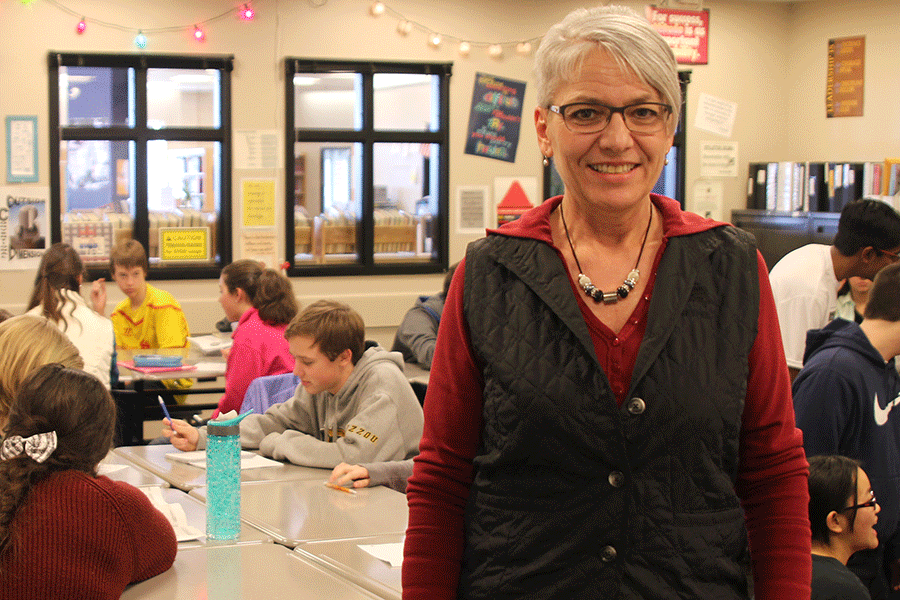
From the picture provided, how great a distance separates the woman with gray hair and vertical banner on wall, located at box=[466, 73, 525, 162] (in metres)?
6.35

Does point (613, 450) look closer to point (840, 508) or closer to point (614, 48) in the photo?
point (614, 48)

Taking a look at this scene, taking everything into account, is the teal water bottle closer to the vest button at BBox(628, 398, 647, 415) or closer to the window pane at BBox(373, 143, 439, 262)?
the vest button at BBox(628, 398, 647, 415)

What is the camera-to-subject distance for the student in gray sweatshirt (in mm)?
3000

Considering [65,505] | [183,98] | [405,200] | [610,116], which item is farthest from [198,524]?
[405,200]

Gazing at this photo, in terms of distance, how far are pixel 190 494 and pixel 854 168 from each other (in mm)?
5847

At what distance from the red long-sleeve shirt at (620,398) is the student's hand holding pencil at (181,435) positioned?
2277 millimetres

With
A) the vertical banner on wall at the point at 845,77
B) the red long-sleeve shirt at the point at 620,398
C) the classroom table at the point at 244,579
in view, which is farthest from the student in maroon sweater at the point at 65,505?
the vertical banner on wall at the point at 845,77

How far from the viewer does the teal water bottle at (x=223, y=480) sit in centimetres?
225

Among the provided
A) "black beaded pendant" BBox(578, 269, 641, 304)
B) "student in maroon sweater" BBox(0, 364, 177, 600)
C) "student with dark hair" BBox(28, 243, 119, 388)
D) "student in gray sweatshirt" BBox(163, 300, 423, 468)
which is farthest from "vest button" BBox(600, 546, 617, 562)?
"student with dark hair" BBox(28, 243, 119, 388)

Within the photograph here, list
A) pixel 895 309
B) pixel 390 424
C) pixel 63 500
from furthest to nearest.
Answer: pixel 390 424
pixel 895 309
pixel 63 500

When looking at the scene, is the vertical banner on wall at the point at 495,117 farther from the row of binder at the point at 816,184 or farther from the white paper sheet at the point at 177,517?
the white paper sheet at the point at 177,517

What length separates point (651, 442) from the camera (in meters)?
1.04

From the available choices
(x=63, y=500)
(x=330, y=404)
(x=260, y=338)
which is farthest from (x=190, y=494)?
(x=260, y=338)

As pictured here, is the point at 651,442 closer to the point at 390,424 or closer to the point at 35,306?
the point at 390,424
